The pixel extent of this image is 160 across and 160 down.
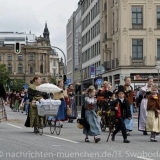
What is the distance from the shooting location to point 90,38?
84.2 m

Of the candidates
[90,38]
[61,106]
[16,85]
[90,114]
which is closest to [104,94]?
[61,106]

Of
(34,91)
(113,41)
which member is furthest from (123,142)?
(113,41)

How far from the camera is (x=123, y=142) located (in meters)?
17.0

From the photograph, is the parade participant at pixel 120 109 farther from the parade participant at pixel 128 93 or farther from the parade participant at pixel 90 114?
the parade participant at pixel 128 93

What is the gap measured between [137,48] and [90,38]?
83.7ft

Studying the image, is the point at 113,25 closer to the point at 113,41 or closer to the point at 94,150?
the point at 113,41

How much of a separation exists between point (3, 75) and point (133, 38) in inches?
4771

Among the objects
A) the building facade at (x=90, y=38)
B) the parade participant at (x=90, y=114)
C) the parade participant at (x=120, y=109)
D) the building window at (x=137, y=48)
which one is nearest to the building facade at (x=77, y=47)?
the building facade at (x=90, y=38)

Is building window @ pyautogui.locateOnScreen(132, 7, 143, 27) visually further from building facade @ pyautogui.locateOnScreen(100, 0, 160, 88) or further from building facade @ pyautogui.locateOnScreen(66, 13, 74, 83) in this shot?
building facade @ pyautogui.locateOnScreen(66, 13, 74, 83)

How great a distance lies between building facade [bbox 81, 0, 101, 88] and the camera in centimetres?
7588

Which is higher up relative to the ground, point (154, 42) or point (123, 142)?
point (154, 42)

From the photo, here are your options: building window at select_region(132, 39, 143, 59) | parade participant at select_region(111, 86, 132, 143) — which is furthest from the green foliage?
parade participant at select_region(111, 86, 132, 143)

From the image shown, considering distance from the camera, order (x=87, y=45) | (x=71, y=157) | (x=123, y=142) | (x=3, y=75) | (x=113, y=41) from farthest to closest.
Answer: (x=3, y=75) → (x=87, y=45) → (x=113, y=41) → (x=123, y=142) → (x=71, y=157)

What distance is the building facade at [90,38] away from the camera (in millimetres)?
75875
